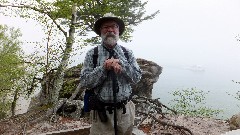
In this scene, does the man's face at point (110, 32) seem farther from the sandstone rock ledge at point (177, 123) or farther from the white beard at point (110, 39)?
the sandstone rock ledge at point (177, 123)

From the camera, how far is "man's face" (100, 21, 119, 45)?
4.27m

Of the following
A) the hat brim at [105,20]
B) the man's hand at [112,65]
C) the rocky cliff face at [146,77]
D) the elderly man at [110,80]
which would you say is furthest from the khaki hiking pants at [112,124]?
the rocky cliff face at [146,77]

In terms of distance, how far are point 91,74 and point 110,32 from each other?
2.27 feet

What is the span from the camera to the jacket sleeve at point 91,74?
4.09 m

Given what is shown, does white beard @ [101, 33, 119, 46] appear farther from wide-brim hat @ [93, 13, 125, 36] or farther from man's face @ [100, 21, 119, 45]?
wide-brim hat @ [93, 13, 125, 36]

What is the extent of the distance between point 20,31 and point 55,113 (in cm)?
2856

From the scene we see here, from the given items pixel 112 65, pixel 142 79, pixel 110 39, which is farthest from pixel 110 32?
pixel 142 79

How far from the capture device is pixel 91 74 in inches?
163

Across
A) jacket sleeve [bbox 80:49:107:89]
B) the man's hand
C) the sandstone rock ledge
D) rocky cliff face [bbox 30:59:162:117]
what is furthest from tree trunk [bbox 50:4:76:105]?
the man's hand

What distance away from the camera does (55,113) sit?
37.4 ft

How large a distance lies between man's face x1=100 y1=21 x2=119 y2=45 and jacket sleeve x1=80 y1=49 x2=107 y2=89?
1.02 ft

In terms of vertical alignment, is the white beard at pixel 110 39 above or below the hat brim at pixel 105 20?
below

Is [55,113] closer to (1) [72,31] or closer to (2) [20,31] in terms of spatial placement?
(1) [72,31]

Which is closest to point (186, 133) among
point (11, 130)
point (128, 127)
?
point (128, 127)
